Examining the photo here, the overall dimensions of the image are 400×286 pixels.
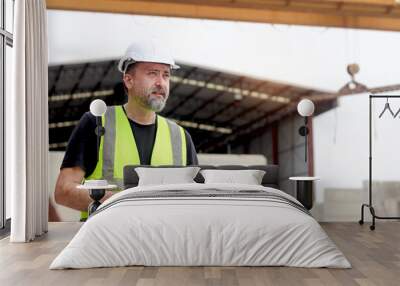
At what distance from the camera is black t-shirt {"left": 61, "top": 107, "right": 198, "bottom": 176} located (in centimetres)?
686

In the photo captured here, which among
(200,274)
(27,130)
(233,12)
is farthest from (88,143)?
(200,274)

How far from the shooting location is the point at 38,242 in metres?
5.61

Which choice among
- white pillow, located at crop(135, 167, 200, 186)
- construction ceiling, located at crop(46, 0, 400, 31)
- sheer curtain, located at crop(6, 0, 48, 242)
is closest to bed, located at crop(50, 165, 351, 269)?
sheer curtain, located at crop(6, 0, 48, 242)

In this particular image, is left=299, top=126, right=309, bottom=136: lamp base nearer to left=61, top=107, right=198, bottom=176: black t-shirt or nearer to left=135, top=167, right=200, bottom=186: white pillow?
left=61, top=107, right=198, bottom=176: black t-shirt

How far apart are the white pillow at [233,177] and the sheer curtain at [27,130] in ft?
5.76

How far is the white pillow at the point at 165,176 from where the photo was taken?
6.22 meters

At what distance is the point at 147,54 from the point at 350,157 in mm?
2739

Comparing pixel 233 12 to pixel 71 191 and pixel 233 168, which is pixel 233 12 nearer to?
pixel 233 168

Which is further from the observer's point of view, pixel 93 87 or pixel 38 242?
pixel 93 87

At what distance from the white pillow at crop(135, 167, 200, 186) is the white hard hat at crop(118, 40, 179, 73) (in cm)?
136

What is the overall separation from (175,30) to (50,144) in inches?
78.3

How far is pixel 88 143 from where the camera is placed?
6.89 meters

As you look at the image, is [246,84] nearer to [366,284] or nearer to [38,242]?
[38,242]

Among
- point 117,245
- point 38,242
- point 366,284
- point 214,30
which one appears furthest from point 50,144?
point 366,284
